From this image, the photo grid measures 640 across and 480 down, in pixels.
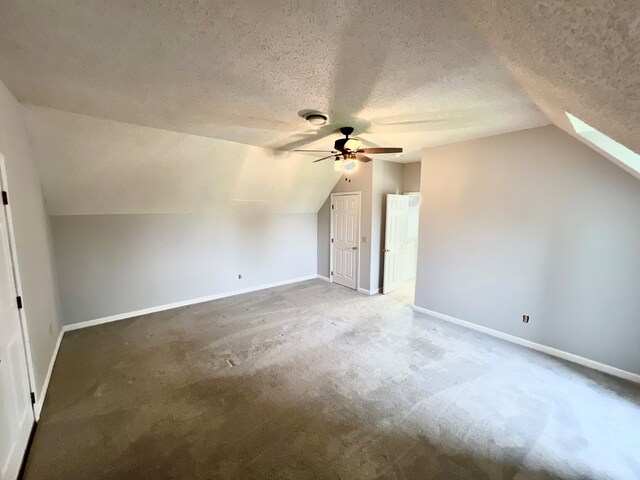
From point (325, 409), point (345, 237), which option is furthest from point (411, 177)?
point (325, 409)

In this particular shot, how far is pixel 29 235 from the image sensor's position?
249cm

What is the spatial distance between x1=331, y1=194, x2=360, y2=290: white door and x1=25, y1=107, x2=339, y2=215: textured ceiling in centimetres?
79

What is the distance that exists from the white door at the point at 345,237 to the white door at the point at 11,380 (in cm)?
461

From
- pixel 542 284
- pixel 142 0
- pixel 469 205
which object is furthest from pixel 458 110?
pixel 142 0

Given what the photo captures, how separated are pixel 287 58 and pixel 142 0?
76cm

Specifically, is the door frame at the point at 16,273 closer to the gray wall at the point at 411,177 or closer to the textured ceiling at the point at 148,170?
the textured ceiling at the point at 148,170

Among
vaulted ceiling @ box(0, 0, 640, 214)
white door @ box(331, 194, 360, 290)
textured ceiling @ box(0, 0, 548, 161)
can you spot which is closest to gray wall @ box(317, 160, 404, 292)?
white door @ box(331, 194, 360, 290)

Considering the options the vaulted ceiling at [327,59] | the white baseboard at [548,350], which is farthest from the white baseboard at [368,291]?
the vaulted ceiling at [327,59]

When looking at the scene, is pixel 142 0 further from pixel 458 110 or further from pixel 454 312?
pixel 454 312

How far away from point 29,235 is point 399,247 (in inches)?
209

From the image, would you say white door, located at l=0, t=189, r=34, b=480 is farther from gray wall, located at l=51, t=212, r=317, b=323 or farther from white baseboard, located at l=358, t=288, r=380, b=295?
white baseboard, located at l=358, t=288, r=380, b=295

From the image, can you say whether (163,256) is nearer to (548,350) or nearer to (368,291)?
(368,291)

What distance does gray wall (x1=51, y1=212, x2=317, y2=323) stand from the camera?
3.85 metres

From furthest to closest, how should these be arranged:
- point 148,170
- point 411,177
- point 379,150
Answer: point 411,177
point 148,170
point 379,150
